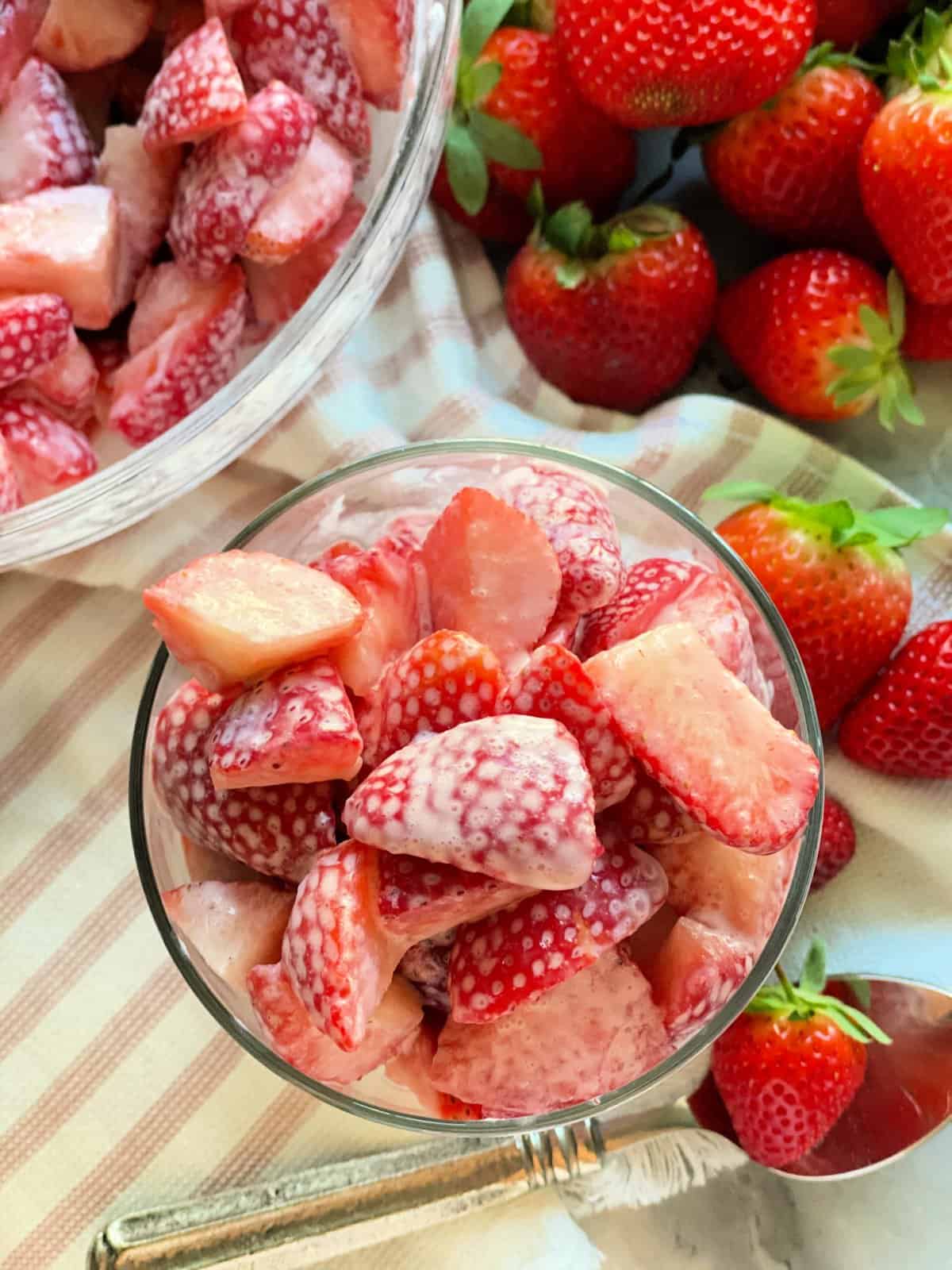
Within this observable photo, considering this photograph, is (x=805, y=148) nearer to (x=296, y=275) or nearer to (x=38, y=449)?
(x=296, y=275)

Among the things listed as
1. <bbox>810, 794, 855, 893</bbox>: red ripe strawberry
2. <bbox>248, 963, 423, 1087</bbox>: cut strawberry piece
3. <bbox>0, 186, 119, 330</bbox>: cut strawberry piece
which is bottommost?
<bbox>810, 794, 855, 893</bbox>: red ripe strawberry

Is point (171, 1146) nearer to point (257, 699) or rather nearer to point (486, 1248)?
point (486, 1248)

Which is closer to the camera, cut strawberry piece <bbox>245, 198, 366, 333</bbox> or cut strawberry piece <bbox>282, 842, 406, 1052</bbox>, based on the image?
cut strawberry piece <bbox>282, 842, 406, 1052</bbox>

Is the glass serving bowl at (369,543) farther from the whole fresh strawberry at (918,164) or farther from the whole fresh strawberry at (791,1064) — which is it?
the whole fresh strawberry at (918,164)

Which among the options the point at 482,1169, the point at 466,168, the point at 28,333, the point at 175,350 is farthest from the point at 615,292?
the point at 482,1169

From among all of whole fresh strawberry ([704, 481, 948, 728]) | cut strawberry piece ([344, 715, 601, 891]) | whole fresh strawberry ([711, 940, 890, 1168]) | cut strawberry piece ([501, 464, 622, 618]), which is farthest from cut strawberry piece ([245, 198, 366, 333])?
whole fresh strawberry ([711, 940, 890, 1168])

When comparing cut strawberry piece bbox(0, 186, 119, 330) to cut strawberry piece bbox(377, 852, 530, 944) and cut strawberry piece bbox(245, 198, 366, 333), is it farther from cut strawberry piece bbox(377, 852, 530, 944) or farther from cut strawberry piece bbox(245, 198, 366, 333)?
cut strawberry piece bbox(377, 852, 530, 944)
